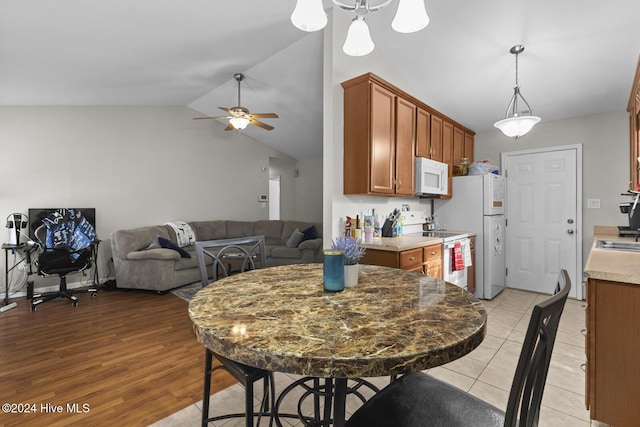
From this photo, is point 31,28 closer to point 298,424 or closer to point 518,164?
point 298,424

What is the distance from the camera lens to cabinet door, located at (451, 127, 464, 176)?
4180mm

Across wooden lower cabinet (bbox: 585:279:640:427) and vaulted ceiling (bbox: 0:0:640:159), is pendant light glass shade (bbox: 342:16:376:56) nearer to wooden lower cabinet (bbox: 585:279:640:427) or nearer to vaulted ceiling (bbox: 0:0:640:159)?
vaulted ceiling (bbox: 0:0:640:159)

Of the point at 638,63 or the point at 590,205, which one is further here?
the point at 590,205

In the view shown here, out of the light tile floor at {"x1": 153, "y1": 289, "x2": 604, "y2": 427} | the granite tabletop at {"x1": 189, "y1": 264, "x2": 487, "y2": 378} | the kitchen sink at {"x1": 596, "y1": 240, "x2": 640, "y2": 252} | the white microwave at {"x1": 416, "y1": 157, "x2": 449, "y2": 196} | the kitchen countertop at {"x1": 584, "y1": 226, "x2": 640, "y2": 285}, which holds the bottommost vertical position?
the light tile floor at {"x1": 153, "y1": 289, "x2": 604, "y2": 427}

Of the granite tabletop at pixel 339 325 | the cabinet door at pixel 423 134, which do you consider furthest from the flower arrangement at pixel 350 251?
the cabinet door at pixel 423 134

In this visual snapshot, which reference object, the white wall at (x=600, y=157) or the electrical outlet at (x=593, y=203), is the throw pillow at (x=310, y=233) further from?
the electrical outlet at (x=593, y=203)

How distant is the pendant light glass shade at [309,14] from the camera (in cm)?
135

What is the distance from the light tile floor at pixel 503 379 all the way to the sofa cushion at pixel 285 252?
3065 mm

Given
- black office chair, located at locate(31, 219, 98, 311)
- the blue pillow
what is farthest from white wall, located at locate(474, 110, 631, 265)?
black office chair, located at locate(31, 219, 98, 311)

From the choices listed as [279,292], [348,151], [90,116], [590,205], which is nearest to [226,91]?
[90,116]

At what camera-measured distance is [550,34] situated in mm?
2674

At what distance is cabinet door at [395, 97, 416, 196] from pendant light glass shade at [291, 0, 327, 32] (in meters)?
1.87

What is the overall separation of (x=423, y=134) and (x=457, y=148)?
99 centimetres

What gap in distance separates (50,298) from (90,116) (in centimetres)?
259
